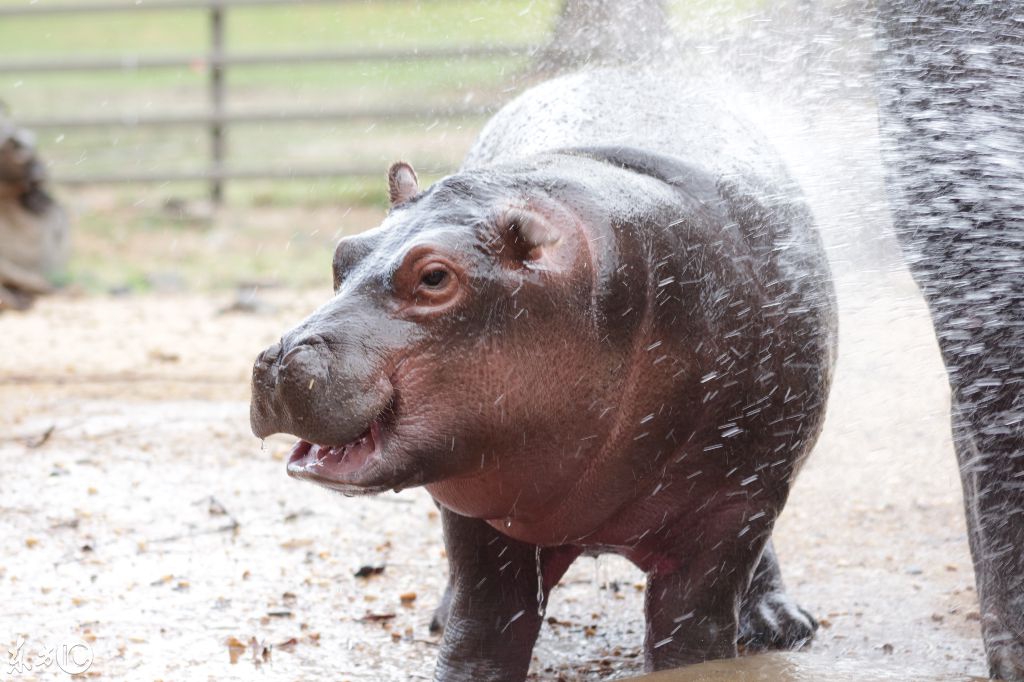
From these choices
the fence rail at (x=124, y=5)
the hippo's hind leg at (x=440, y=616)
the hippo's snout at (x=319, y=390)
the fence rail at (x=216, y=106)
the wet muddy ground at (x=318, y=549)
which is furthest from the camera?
the fence rail at (x=216, y=106)

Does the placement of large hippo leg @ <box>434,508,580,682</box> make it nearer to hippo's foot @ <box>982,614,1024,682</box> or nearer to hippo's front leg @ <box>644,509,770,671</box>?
hippo's front leg @ <box>644,509,770,671</box>

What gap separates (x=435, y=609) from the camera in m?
4.05

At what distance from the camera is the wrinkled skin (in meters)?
9.37

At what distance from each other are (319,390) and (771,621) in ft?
5.81

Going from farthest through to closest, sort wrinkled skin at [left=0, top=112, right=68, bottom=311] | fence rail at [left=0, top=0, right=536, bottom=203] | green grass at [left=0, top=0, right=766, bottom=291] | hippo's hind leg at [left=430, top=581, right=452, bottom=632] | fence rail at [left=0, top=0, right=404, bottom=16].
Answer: fence rail at [left=0, top=0, right=536, bottom=203]
fence rail at [left=0, top=0, right=404, bottom=16]
green grass at [left=0, top=0, right=766, bottom=291]
wrinkled skin at [left=0, top=112, right=68, bottom=311]
hippo's hind leg at [left=430, top=581, right=452, bottom=632]

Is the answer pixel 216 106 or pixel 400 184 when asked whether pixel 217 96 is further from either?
pixel 400 184

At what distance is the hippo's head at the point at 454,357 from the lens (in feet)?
8.43

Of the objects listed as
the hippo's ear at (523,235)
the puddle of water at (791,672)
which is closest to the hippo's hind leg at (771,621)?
the puddle of water at (791,672)

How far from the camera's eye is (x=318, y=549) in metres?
4.58

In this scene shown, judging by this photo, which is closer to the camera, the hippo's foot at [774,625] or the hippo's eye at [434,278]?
the hippo's eye at [434,278]

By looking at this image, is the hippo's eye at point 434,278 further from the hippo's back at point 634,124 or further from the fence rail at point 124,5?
the fence rail at point 124,5

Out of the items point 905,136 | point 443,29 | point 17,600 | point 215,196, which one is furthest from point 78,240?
point 905,136

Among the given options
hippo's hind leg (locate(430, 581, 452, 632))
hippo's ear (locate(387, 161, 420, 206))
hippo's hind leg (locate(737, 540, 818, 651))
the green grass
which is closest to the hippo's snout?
hippo's ear (locate(387, 161, 420, 206))

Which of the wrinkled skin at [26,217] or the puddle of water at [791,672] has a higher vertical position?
the wrinkled skin at [26,217]
